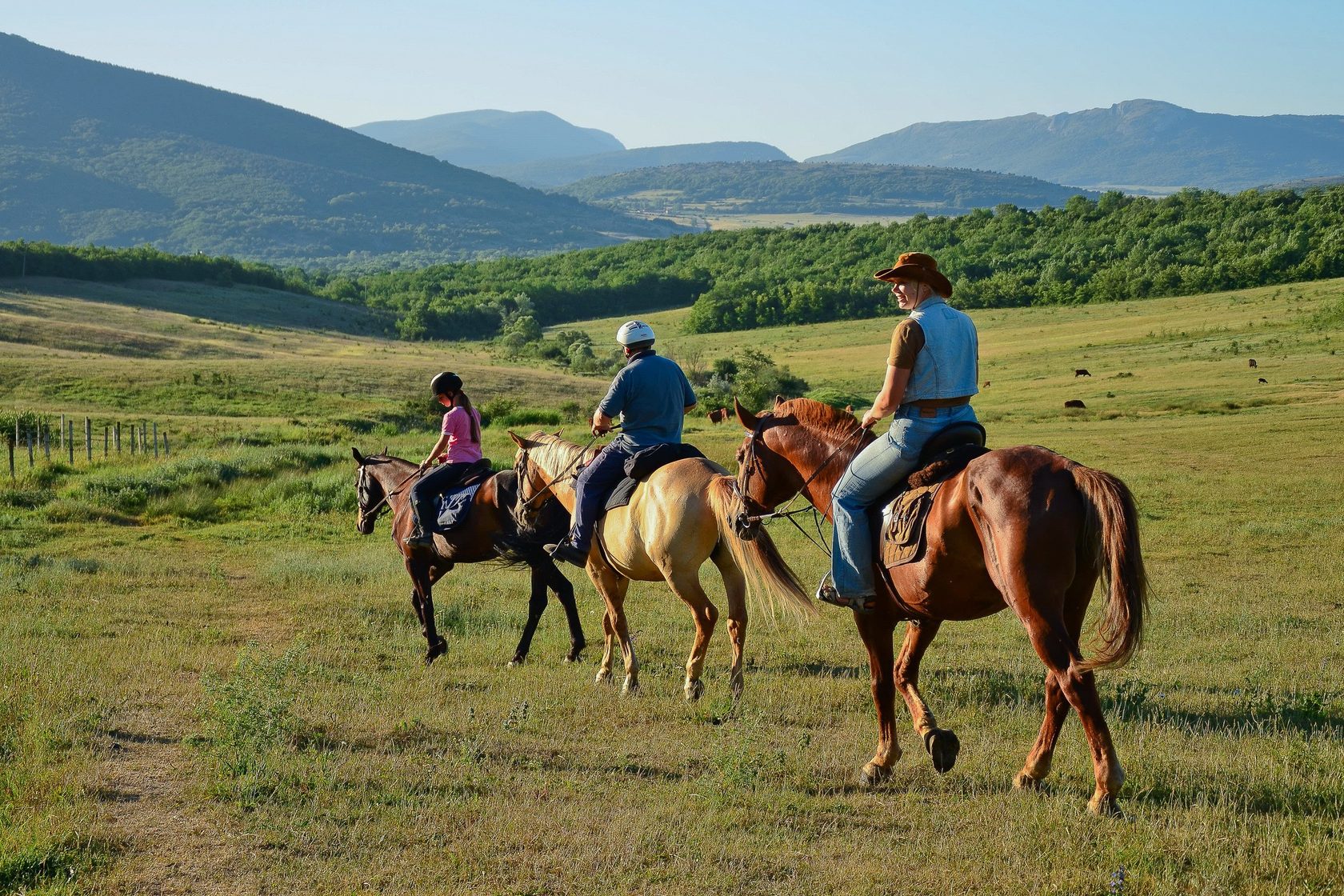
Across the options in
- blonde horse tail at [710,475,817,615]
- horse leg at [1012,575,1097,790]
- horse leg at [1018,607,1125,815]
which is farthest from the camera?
blonde horse tail at [710,475,817,615]

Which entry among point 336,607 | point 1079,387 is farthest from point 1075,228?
point 336,607

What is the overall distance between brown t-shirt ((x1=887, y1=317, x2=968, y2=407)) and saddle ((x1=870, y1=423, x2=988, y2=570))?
191mm

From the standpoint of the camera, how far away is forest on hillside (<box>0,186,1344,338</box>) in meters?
96.7

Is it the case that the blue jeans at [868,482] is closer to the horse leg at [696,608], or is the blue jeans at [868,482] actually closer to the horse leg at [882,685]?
the horse leg at [882,685]

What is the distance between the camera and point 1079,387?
49125mm

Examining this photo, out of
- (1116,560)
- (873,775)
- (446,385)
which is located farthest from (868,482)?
(446,385)

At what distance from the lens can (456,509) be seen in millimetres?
11039

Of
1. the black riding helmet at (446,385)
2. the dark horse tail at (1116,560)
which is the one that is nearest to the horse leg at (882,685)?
the dark horse tail at (1116,560)

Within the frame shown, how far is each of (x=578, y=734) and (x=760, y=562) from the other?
1903 mm

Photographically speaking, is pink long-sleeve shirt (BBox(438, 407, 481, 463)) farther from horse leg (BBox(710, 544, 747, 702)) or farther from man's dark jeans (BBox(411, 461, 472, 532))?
horse leg (BBox(710, 544, 747, 702))

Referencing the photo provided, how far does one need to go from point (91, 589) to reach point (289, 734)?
712 centimetres

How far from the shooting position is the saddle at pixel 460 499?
434 inches

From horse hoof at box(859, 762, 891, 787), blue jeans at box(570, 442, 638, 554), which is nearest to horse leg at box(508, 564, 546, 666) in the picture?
blue jeans at box(570, 442, 638, 554)

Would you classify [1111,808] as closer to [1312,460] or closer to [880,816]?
[880,816]
